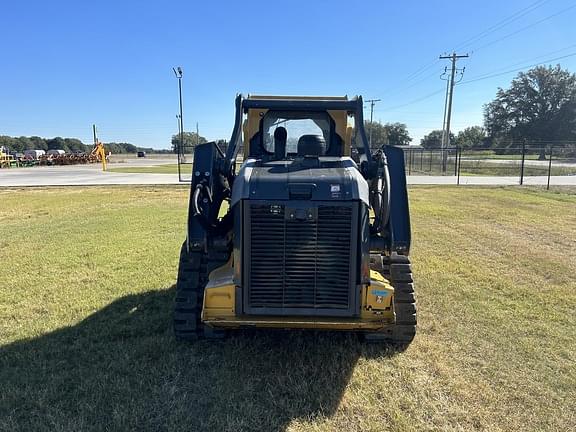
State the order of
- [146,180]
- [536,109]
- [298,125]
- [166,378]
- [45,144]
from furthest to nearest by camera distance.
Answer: [45,144], [536,109], [146,180], [298,125], [166,378]

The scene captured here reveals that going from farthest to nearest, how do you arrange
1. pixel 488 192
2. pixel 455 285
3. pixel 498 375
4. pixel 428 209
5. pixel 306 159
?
pixel 488 192 < pixel 428 209 < pixel 455 285 < pixel 306 159 < pixel 498 375

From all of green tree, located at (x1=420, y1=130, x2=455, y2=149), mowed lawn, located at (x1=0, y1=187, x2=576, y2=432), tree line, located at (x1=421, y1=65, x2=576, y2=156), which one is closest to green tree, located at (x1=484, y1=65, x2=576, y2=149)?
tree line, located at (x1=421, y1=65, x2=576, y2=156)

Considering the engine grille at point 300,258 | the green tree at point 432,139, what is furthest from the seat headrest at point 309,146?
the green tree at point 432,139

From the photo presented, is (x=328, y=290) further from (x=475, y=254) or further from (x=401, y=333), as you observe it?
(x=475, y=254)

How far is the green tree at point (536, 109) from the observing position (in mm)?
76188

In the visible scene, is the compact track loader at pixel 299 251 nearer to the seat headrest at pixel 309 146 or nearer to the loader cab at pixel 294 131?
the seat headrest at pixel 309 146

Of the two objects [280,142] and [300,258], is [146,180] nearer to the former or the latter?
[280,142]

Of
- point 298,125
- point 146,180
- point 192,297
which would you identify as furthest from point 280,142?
point 146,180

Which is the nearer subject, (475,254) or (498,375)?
(498,375)

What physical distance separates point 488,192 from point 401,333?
1561 cm

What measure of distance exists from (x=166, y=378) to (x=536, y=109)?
91636mm

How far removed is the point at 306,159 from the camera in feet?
12.3

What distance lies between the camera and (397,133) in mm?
93875

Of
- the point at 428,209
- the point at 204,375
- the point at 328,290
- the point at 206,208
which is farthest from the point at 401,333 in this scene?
the point at 428,209
